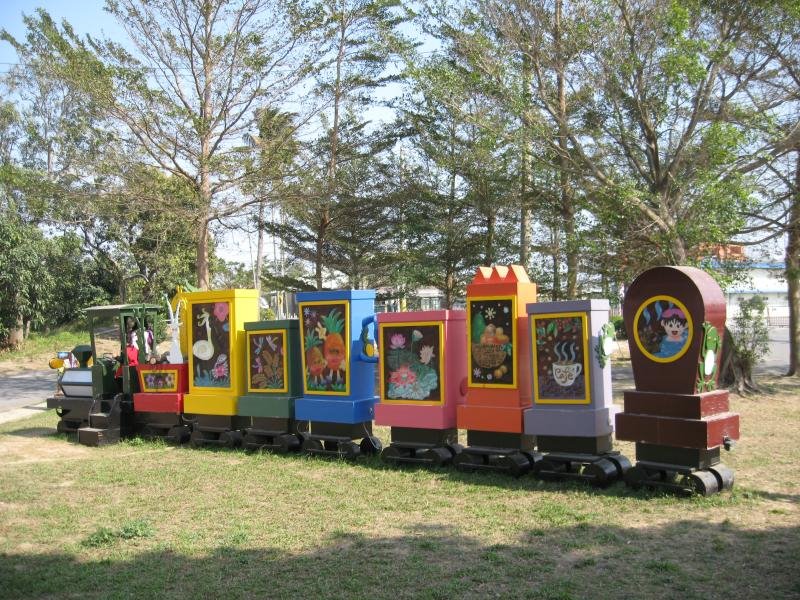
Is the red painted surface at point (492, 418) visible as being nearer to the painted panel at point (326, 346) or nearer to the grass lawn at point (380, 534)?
the grass lawn at point (380, 534)

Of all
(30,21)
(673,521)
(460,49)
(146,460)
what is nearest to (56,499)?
(146,460)

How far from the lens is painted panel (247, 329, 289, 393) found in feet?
32.6

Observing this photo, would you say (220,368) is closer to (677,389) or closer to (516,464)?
(516,464)

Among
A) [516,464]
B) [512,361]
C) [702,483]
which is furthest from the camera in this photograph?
[512,361]

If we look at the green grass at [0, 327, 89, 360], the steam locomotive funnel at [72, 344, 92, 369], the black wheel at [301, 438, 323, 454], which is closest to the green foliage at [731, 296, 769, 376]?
the black wheel at [301, 438, 323, 454]

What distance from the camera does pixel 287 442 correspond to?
961 cm

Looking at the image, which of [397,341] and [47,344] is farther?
[47,344]

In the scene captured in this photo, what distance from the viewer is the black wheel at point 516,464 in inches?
307

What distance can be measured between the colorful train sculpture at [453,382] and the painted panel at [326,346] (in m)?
0.02

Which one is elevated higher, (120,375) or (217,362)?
(217,362)

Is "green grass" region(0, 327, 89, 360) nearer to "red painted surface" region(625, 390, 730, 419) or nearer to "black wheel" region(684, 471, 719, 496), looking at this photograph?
"red painted surface" region(625, 390, 730, 419)

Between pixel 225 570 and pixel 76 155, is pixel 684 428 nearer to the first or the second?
pixel 225 570

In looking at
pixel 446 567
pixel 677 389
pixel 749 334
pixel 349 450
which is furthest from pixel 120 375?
pixel 749 334

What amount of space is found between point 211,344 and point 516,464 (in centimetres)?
490
